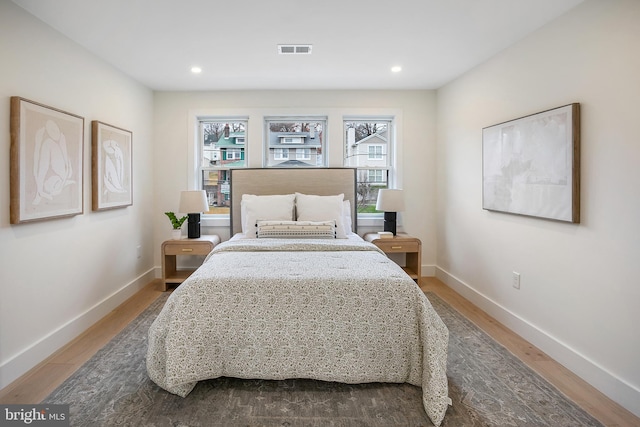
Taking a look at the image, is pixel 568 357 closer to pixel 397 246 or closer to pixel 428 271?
pixel 397 246

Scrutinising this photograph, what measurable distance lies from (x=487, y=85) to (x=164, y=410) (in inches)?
144

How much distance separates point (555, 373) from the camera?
7.60 feet

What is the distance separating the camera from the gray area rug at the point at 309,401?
183 centimetres

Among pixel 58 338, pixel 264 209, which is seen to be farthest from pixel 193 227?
pixel 58 338

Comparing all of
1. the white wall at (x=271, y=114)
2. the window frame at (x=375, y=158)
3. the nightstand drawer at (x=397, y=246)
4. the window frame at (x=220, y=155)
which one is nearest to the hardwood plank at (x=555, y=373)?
the nightstand drawer at (x=397, y=246)

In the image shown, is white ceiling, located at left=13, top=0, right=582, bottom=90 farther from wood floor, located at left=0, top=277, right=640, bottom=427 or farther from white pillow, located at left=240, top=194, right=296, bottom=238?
wood floor, located at left=0, top=277, right=640, bottom=427

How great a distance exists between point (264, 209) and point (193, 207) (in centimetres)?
88

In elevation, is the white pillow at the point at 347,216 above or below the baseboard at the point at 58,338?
above

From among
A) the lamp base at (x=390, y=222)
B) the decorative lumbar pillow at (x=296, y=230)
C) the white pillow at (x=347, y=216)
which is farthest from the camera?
the lamp base at (x=390, y=222)

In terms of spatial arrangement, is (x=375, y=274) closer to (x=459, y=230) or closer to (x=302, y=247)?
(x=302, y=247)

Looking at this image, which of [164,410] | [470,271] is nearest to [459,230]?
[470,271]

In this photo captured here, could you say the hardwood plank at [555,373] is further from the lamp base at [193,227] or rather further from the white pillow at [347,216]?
the lamp base at [193,227]

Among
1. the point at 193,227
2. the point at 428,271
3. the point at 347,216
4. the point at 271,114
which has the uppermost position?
the point at 271,114
